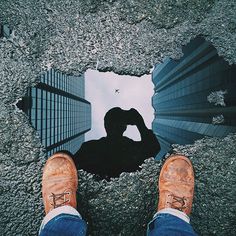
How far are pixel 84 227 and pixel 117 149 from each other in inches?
37.6

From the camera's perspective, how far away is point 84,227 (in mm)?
1898

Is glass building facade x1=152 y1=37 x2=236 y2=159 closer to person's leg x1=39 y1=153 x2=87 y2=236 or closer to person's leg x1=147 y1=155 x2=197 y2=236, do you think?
person's leg x1=147 y1=155 x2=197 y2=236

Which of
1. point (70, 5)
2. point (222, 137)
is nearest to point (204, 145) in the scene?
point (222, 137)

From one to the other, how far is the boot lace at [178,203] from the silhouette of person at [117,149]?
1.41 ft

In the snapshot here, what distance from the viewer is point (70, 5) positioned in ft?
7.30

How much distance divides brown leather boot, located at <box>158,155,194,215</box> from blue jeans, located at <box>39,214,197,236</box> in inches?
7.8

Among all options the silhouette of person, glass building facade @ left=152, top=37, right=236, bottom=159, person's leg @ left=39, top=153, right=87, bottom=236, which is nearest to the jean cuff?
the silhouette of person

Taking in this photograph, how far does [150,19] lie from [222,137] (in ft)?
4.12

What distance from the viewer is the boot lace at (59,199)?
2141 mm

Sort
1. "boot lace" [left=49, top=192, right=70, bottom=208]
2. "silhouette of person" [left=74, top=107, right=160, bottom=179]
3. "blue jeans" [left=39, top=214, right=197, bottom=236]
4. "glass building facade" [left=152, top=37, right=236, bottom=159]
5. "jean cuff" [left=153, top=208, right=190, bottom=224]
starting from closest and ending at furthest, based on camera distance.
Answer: "blue jeans" [left=39, top=214, right=197, bottom=236]
"jean cuff" [left=153, top=208, right=190, bottom=224]
"boot lace" [left=49, top=192, right=70, bottom=208]
"silhouette of person" [left=74, top=107, right=160, bottom=179]
"glass building facade" [left=152, top=37, right=236, bottom=159]

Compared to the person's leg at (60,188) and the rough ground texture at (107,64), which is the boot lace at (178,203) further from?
the person's leg at (60,188)

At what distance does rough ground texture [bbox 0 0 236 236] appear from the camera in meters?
2.18

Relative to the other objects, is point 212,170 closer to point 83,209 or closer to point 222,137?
point 222,137

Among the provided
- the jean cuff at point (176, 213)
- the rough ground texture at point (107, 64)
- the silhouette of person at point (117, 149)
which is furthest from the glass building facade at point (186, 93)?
the jean cuff at point (176, 213)
